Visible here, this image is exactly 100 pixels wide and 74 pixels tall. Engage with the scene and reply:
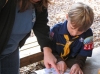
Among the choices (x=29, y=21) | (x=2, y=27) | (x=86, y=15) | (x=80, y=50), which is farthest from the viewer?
(x=80, y=50)

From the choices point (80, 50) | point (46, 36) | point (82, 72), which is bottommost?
point (82, 72)

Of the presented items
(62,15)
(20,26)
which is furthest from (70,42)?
(62,15)

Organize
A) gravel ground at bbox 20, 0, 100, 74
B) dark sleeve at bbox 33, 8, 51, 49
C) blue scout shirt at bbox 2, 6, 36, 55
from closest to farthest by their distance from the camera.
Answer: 1. blue scout shirt at bbox 2, 6, 36, 55
2. dark sleeve at bbox 33, 8, 51, 49
3. gravel ground at bbox 20, 0, 100, 74

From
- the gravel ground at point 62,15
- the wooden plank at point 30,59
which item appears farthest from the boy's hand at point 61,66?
the gravel ground at point 62,15

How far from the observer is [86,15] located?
51.4 inches

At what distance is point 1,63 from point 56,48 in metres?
0.42

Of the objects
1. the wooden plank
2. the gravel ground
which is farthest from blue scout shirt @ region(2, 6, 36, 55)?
the gravel ground

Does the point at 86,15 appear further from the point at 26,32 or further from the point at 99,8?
the point at 99,8

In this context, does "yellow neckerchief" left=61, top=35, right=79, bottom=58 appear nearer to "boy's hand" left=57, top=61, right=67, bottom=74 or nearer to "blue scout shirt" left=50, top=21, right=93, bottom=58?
"blue scout shirt" left=50, top=21, right=93, bottom=58

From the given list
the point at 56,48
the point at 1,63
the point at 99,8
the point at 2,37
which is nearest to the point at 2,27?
the point at 2,37

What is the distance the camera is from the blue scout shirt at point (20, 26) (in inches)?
40.9

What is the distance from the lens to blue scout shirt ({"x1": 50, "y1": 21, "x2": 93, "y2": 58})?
1408mm

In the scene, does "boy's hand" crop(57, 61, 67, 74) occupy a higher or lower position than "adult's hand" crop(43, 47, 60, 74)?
lower

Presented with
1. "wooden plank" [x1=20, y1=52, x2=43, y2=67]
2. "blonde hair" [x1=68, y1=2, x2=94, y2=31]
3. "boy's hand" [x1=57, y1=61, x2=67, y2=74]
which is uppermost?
"blonde hair" [x1=68, y1=2, x2=94, y2=31]
